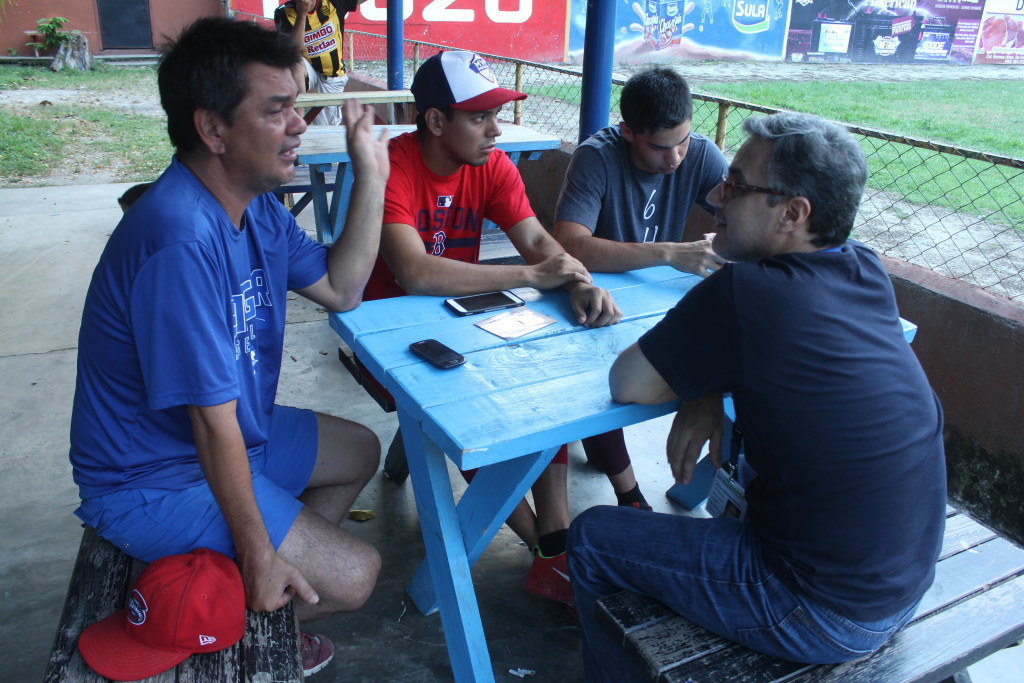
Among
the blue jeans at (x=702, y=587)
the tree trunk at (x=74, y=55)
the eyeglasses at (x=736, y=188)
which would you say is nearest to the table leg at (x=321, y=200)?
the eyeglasses at (x=736, y=188)

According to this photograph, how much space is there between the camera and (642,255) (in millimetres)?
2441

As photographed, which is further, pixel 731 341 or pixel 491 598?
pixel 491 598

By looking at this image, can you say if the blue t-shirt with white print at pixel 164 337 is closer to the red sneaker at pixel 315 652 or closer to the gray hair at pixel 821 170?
the red sneaker at pixel 315 652

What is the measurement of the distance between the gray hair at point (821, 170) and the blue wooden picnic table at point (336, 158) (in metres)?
2.88

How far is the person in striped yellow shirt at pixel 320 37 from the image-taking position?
5.82m

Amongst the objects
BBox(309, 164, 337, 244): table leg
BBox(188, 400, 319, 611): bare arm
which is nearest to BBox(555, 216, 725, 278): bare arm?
BBox(188, 400, 319, 611): bare arm

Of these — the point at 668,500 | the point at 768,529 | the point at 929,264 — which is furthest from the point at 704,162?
the point at 929,264

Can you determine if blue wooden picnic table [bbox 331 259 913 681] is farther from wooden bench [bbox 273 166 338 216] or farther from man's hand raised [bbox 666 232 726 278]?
wooden bench [bbox 273 166 338 216]

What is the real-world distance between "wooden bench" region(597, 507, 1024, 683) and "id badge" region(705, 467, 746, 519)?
283 mm

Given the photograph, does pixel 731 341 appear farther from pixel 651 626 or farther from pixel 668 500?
pixel 668 500

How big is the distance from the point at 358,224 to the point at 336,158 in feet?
7.31

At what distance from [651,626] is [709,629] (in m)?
0.11

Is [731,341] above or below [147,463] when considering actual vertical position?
above

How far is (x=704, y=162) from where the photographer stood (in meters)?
2.78
